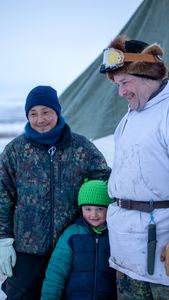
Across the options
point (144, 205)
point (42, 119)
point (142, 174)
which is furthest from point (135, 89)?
point (42, 119)

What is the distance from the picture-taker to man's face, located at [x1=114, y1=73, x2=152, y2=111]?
5.81 feet

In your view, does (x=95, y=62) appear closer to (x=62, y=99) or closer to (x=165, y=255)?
(x=62, y=99)

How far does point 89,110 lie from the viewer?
6.60m

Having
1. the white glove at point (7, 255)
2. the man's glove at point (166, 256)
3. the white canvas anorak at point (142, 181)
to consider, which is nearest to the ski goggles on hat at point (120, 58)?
the white canvas anorak at point (142, 181)

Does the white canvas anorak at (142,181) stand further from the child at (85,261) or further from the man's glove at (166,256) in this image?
the child at (85,261)

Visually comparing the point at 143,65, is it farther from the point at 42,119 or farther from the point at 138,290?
the point at 138,290

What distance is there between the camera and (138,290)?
1.82m

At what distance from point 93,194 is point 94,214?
0.09m

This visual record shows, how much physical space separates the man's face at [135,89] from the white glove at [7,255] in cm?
92

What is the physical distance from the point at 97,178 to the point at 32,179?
1.04 feet

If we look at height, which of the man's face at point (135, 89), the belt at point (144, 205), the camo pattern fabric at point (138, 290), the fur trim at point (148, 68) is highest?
the fur trim at point (148, 68)

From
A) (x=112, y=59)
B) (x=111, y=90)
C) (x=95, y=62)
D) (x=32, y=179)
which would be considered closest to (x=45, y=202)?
(x=32, y=179)

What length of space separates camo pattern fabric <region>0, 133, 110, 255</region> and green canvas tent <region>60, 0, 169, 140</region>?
11.6 ft

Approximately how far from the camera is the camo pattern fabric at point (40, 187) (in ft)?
7.14
